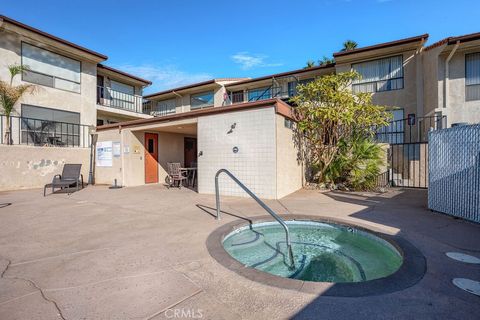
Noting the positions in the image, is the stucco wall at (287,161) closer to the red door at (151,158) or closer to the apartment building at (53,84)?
the red door at (151,158)

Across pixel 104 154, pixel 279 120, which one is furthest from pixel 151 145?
pixel 279 120

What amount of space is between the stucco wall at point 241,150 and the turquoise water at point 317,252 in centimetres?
279

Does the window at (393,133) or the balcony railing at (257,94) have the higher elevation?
the balcony railing at (257,94)

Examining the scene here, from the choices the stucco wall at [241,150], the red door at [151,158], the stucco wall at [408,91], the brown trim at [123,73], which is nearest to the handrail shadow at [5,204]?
the red door at [151,158]

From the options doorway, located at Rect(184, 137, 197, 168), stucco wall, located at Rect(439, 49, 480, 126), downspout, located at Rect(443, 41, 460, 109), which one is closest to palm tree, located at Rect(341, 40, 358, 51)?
stucco wall, located at Rect(439, 49, 480, 126)

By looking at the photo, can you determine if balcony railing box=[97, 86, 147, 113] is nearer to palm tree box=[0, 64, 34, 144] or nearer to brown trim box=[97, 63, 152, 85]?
brown trim box=[97, 63, 152, 85]

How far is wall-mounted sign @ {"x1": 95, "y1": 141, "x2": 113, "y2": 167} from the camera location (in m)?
12.6

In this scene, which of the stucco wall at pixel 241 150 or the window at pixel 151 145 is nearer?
the stucco wall at pixel 241 150

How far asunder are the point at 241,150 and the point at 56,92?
1274 cm

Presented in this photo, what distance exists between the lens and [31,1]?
1117 cm

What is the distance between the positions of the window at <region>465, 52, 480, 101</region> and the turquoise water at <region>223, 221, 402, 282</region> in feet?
41.9

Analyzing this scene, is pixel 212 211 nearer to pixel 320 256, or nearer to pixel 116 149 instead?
pixel 320 256

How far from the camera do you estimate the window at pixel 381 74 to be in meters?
13.5

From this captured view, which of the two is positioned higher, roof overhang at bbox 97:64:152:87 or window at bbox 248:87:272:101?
roof overhang at bbox 97:64:152:87
